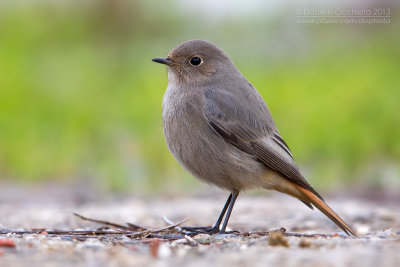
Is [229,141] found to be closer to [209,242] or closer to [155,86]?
[209,242]

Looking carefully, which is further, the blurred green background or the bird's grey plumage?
the blurred green background

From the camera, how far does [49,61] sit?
15.6m

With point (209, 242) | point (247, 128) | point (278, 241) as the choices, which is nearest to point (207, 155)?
point (247, 128)

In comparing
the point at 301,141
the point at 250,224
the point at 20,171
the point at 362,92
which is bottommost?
the point at 250,224

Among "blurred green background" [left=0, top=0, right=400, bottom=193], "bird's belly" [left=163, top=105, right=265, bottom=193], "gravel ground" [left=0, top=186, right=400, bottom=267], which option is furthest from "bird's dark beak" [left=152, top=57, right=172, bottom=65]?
"blurred green background" [left=0, top=0, right=400, bottom=193]

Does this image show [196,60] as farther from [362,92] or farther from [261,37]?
[261,37]

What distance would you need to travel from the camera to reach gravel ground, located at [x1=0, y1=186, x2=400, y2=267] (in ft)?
14.1

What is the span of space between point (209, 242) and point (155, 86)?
8784 mm

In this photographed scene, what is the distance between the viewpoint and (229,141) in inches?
257

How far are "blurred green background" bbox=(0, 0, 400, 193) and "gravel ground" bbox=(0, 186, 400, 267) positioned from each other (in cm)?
170

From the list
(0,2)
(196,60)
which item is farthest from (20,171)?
(0,2)

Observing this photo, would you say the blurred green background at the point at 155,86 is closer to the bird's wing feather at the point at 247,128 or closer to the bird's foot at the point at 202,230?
the bird's wing feather at the point at 247,128

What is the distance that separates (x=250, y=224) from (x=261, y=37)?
12.4m

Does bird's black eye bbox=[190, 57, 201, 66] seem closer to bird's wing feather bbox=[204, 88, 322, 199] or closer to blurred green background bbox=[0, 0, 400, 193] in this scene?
bird's wing feather bbox=[204, 88, 322, 199]
